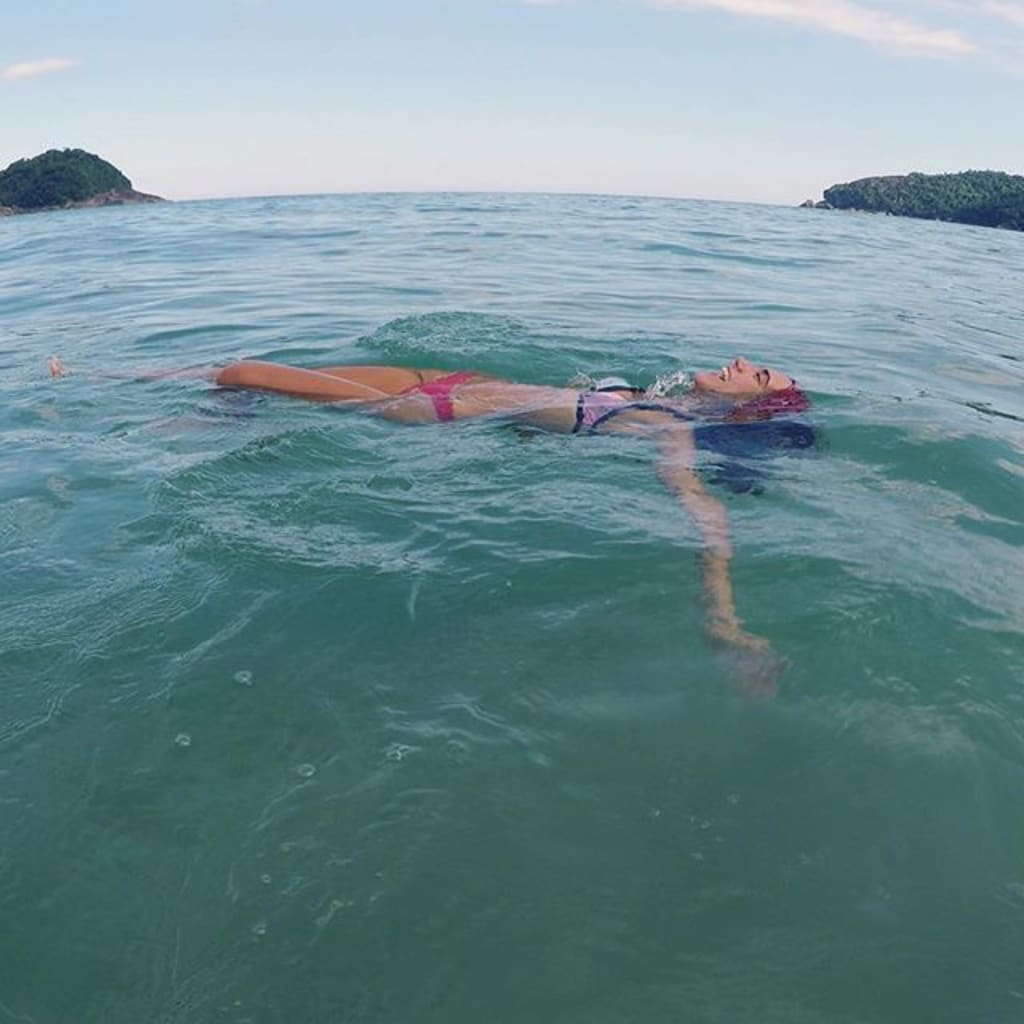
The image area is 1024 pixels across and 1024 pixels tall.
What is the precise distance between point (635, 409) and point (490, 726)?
396 cm

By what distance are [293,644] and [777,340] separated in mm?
8926

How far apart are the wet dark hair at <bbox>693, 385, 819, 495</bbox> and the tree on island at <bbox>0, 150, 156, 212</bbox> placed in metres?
62.2

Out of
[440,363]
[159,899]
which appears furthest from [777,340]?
[159,899]

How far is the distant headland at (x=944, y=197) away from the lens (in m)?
55.0

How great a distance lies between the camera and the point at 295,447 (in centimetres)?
663

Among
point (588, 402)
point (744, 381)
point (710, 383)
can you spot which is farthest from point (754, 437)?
point (588, 402)

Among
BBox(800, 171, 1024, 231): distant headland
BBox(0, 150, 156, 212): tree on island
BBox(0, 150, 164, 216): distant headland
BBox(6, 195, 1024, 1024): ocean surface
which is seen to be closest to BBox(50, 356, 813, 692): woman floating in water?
BBox(6, 195, 1024, 1024): ocean surface

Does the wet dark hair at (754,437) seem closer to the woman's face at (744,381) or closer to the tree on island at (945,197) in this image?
the woman's face at (744,381)

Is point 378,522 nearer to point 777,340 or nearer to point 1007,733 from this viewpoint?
point 1007,733

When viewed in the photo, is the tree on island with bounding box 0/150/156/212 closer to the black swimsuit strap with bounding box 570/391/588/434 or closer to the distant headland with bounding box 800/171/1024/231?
the distant headland with bounding box 800/171/1024/231

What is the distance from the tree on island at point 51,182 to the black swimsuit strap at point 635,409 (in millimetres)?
61819

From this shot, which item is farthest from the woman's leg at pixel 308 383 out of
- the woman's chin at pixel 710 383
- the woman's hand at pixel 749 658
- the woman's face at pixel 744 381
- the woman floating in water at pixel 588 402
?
the woman's hand at pixel 749 658

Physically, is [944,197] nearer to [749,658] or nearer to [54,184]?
[54,184]

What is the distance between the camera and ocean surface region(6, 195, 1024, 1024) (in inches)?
114
